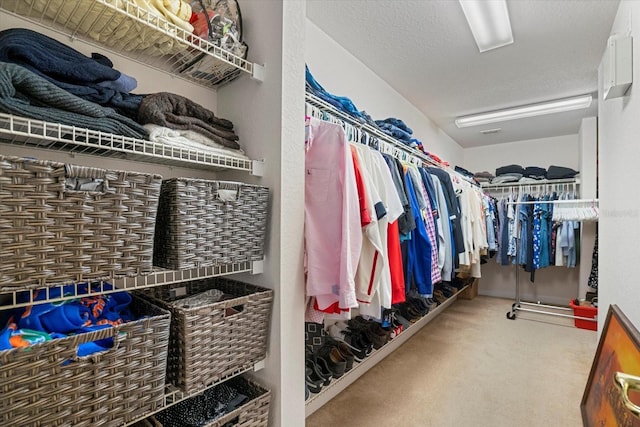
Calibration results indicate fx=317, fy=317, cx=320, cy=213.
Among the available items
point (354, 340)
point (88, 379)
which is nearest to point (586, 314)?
point (354, 340)

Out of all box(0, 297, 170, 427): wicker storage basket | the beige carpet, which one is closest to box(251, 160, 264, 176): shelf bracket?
box(0, 297, 170, 427): wicker storage basket

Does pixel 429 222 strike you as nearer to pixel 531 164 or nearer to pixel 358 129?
pixel 358 129

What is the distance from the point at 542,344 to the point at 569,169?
106 inches

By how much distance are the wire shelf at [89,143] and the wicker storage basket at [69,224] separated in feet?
0.36

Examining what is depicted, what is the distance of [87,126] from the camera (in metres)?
0.83

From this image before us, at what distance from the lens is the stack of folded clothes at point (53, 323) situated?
0.75 m

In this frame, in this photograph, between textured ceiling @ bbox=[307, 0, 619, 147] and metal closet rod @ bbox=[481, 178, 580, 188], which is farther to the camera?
metal closet rod @ bbox=[481, 178, 580, 188]

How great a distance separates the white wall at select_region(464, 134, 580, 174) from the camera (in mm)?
4707

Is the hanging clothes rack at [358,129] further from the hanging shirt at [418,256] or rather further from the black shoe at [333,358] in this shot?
the black shoe at [333,358]

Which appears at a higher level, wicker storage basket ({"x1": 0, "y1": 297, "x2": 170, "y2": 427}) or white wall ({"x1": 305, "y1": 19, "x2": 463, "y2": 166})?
white wall ({"x1": 305, "y1": 19, "x2": 463, "y2": 166})

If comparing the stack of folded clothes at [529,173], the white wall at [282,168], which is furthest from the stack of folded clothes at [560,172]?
the white wall at [282,168]

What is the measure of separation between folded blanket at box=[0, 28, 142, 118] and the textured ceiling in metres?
1.43

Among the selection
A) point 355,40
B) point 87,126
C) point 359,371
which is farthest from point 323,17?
point 359,371

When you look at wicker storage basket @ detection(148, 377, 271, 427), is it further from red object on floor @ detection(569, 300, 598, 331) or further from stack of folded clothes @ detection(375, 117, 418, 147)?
red object on floor @ detection(569, 300, 598, 331)
